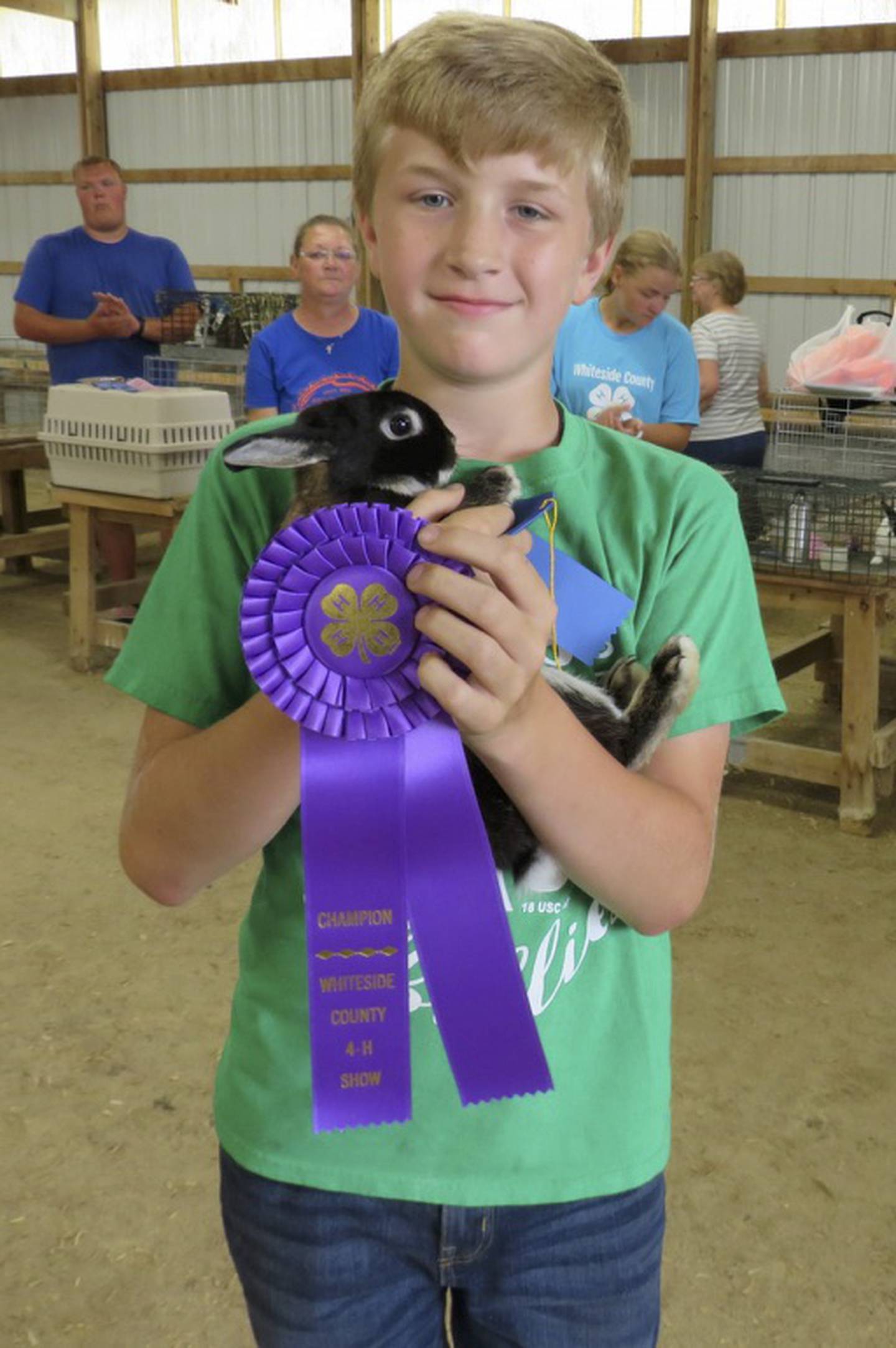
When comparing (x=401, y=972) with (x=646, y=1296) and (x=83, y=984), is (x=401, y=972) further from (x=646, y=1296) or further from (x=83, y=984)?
(x=83, y=984)

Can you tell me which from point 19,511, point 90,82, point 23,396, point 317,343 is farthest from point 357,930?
point 90,82

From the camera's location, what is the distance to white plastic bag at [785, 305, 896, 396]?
359 centimetres

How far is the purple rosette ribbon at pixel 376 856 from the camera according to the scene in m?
0.69

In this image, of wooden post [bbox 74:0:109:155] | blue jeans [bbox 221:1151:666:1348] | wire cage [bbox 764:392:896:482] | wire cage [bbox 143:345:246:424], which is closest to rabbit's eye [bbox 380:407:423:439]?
blue jeans [bbox 221:1151:666:1348]

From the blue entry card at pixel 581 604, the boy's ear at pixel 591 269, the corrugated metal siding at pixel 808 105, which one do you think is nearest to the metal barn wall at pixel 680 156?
the corrugated metal siding at pixel 808 105

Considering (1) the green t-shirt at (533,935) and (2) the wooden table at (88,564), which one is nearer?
(1) the green t-shirt at (533,935)

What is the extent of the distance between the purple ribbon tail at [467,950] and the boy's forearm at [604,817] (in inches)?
1.4

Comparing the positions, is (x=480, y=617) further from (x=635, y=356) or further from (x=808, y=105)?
(x=808, y=105)

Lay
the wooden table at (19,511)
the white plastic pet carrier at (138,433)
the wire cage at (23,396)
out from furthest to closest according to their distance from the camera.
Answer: the wire cage at (23,396) → the wooden table at (19,511) → the white plastic pet carrier at (138,433)

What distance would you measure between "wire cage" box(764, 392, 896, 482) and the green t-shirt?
282cm

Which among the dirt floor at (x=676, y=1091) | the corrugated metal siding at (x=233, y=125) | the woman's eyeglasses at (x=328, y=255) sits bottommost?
the dirt floor at (x=676, y=1091)

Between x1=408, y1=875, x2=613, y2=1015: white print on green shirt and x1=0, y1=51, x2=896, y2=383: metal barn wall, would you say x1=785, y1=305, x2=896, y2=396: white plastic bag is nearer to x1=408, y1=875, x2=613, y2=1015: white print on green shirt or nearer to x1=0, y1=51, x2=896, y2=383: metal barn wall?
x1=408, y1=875, x2=613, y2=1015: white print on green shirt

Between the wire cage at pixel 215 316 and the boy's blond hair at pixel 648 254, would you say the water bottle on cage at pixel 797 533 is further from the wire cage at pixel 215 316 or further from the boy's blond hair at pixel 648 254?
the wire cage at pixel 215 316

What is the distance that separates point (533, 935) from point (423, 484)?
0.28 metres
